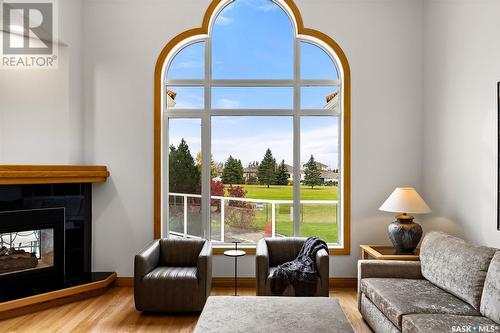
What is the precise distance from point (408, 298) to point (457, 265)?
0.45 metres

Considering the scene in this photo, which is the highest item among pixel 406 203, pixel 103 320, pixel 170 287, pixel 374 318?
pixel 406 203

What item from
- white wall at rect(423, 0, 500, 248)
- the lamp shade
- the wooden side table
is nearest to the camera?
white wall at rect(423, 0, 500, 248)

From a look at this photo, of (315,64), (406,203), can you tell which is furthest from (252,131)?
(406,203)

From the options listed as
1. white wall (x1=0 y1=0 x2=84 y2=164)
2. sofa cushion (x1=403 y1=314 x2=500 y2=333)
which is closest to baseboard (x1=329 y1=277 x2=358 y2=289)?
sofa cushion (x1=403 y1=314 x2=500 y2=333)

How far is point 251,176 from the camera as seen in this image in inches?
173

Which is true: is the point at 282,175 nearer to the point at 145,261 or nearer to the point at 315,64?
the point at 315,64

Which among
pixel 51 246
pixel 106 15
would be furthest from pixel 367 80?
pixel 51 246

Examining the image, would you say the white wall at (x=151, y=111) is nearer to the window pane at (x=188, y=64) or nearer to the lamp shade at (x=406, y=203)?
the window pane at (x=188, y=64)

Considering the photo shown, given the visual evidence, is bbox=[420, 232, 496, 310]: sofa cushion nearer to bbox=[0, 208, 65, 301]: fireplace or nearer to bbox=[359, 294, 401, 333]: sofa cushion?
bbox=[359, 294, 401, 333]: sofa cushion

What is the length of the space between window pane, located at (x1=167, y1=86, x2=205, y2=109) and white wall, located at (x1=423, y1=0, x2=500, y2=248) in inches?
109

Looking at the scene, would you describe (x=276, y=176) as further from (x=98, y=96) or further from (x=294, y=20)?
(x=98, y=96)

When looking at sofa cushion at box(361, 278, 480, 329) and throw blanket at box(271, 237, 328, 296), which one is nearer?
sofa cushion at box(361, 278, 480, 329)

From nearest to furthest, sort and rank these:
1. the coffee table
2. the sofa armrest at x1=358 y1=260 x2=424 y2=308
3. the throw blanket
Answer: the coffee table < the sofa armrest at x1=358 y1=260 x2=424 y2=308 < the throw blanket

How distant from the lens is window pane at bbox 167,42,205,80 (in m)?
4.33
